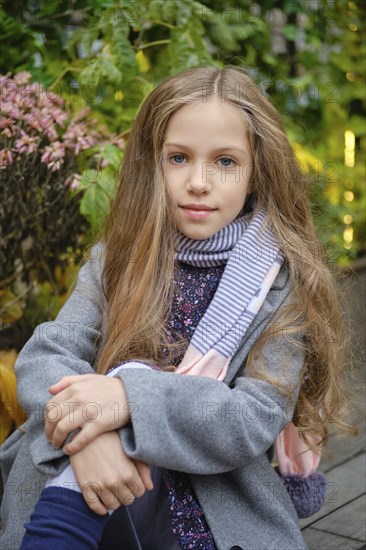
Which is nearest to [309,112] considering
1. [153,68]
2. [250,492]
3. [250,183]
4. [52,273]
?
[153,68]

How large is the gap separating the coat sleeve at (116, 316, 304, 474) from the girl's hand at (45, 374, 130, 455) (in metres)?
0.02

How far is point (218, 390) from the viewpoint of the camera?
166 cm

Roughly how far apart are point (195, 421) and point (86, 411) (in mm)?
208

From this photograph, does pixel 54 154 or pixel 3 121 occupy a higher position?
pixel 3 121

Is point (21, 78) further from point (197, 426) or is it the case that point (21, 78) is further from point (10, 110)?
point (197, 426)

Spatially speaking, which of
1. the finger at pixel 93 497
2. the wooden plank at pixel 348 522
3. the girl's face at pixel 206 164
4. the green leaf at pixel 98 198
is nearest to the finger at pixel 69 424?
the finger at pixel 93 497

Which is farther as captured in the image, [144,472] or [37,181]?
[37,181]

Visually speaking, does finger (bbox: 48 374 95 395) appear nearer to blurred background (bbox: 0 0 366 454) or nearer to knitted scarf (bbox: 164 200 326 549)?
knitted scarf (bbox: 164 200 326 549)

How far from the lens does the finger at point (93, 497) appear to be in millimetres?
1536

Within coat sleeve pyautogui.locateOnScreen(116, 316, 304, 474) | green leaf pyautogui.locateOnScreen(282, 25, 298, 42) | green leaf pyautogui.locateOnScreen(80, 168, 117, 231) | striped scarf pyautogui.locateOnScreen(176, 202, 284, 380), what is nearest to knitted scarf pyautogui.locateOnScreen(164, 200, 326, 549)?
striped scarf pyautogui.locateOnScreen(176, 202, 284, 380)

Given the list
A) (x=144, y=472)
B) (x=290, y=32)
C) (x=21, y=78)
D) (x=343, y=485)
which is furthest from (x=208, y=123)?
(x=290, y=32)

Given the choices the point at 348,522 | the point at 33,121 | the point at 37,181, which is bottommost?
the point at 348,522

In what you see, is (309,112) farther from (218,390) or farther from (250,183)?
(218,390)

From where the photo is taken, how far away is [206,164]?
1.83m
